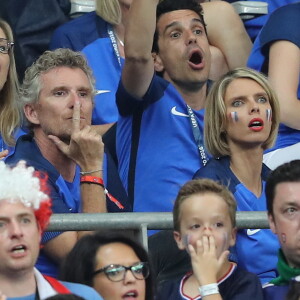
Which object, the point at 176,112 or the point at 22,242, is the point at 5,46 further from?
the point at 22,242

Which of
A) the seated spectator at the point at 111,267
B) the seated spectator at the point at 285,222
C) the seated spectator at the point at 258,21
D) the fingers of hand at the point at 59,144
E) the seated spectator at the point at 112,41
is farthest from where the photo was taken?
the seated spectator at the point at 258,21

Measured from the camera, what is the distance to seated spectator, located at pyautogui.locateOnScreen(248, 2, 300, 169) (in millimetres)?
6641

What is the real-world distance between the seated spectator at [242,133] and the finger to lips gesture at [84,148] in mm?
507

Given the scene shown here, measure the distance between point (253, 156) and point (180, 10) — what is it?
45.6 inches

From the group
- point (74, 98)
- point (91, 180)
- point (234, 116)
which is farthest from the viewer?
point (234, 116)

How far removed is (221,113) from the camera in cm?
610

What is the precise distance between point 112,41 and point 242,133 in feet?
4.68

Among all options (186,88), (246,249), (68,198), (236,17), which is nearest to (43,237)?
(68,198)

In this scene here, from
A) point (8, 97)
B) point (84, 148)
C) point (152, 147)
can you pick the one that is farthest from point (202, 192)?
point (8, 97)

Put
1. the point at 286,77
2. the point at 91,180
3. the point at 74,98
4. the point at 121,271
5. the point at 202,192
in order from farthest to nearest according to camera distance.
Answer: the point at 286,77 < the point at 74,98 < the point at 91,180 < the point at 202,192 < the point at 121,271

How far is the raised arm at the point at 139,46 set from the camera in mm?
6078

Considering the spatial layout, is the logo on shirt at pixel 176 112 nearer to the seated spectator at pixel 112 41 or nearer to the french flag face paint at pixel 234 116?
the french flag face paint at pixel 234 116

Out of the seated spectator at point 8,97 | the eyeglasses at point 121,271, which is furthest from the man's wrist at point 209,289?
the seated spectator at point 8,97

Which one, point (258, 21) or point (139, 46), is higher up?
point (258, 21)
